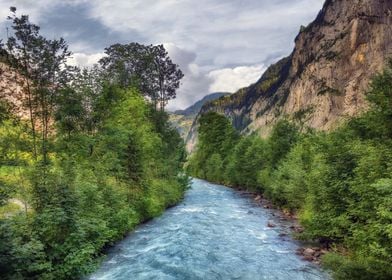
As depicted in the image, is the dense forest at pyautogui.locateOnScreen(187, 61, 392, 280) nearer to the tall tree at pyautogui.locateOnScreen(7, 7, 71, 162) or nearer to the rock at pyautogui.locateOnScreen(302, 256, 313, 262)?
the rock at pyautogui.locateOnScreen(302, 256, 313, 262)

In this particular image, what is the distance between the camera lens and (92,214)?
821 inches

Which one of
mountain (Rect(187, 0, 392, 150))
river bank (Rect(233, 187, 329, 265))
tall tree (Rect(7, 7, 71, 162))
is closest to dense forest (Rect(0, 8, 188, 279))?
tall tree (Rect(7, 7, 71, 162))

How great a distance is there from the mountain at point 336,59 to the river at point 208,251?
61.5 metres

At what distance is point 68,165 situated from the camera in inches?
814

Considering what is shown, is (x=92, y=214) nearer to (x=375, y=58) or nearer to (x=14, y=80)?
(x=14, y=80)

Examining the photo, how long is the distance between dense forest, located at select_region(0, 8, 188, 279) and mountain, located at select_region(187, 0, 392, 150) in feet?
202

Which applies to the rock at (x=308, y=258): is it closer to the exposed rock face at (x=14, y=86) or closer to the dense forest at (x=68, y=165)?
the dense forest at (x=68, y=165)

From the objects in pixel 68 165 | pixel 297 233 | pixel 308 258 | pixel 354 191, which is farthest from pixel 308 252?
pixel 68 165

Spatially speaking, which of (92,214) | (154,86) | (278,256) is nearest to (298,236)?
(278,256)

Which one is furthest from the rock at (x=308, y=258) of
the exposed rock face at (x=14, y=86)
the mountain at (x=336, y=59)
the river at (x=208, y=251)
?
the mountain at (x=336, y=59)

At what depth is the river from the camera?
64.7ft

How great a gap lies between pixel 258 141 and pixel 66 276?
5494 cm

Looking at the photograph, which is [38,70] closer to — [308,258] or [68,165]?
[68,165]

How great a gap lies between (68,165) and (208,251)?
11.0m
